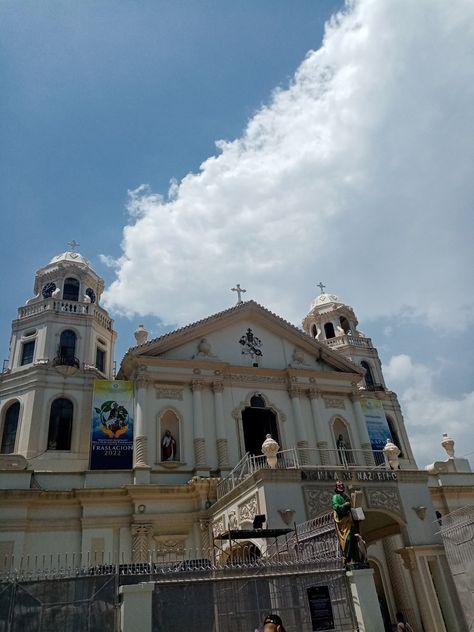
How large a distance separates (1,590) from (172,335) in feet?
60.4

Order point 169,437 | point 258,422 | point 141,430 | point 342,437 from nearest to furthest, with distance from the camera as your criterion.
→ point 141,430 → point 169,437 → point 258,422 → point 342,437

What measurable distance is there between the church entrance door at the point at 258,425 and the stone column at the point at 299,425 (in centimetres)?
113

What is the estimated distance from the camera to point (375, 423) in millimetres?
31125

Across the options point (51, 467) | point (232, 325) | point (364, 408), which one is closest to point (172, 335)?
point (232, 325)

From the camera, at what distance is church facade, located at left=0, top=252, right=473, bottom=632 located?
59.3 feet

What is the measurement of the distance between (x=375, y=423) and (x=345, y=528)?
1996 centimetres

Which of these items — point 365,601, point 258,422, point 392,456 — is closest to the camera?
point 365,601

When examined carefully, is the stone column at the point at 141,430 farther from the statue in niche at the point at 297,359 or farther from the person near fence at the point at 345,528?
the person near fence at the point at 345,528

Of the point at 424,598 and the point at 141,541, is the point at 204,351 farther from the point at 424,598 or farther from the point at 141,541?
the point at 424,598

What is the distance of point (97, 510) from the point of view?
899 inches

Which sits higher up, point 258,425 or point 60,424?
point 60,424

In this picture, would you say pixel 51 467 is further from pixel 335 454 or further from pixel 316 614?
pixel 316 614

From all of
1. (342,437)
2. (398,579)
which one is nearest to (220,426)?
(342,437)

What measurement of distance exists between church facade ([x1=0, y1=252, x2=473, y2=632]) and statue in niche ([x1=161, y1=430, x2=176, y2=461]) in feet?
0.21
